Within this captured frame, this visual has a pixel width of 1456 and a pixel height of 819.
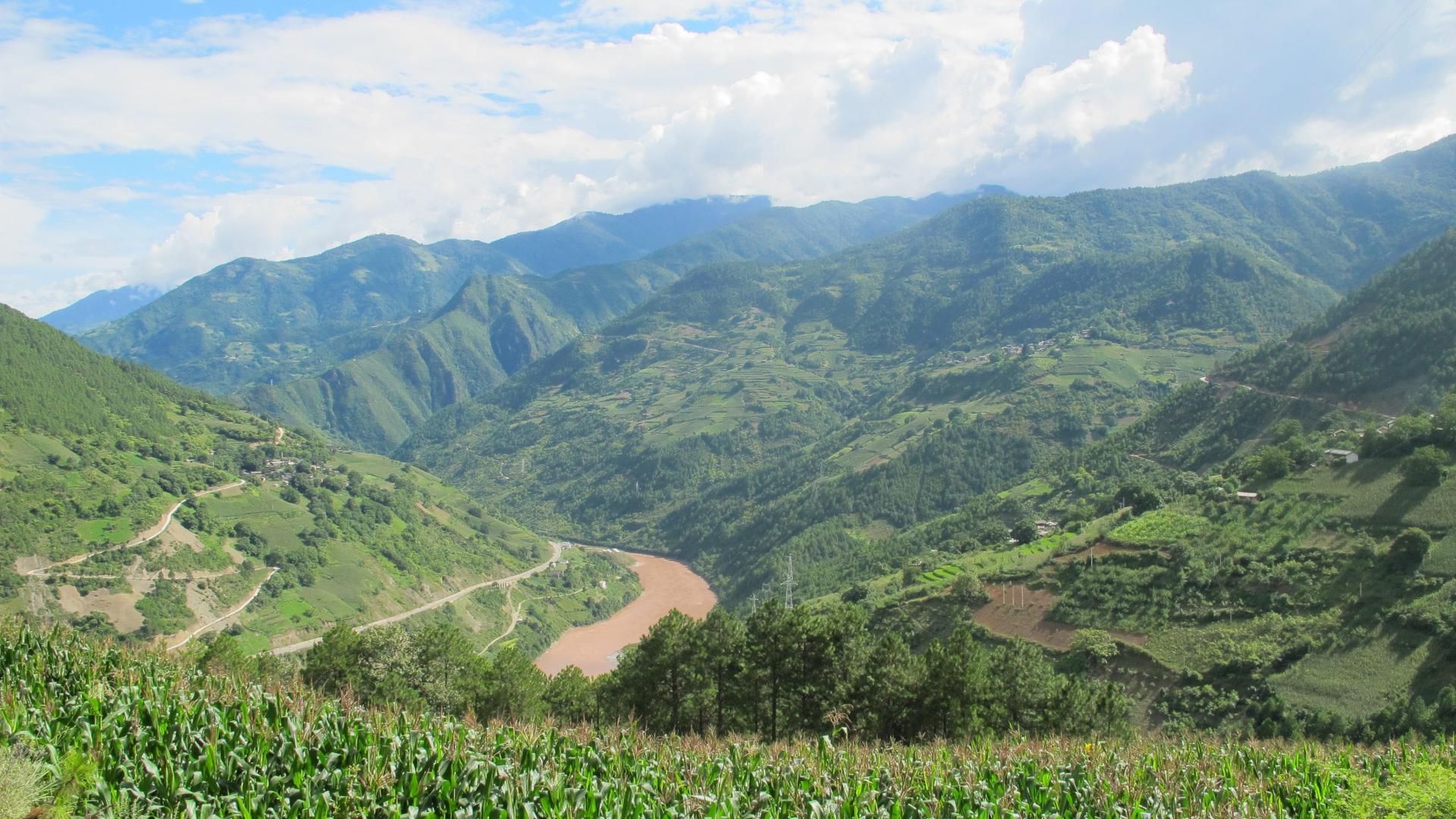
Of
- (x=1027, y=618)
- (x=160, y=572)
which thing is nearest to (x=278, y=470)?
(x=160, y=572)

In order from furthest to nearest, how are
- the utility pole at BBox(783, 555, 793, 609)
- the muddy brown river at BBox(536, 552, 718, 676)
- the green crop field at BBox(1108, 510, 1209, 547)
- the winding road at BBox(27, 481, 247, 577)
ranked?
1. the utility pole at BBox(783, 555, 793, 609)
2. the muddy brown river at BBox(536, 552, 718, 676)
3. the winding road at BBox(27, 481, 247, 577)
4. the green crop field at BBox(1108, 510, 1209, 547)

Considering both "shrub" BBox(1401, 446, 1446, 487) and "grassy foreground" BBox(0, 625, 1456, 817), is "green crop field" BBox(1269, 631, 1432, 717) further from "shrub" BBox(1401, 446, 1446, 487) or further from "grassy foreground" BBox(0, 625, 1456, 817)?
"grassy foreground" BBox(0, 625, 1456, 817)

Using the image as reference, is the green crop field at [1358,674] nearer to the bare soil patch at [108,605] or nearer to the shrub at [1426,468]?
the shrub at [1426,468]

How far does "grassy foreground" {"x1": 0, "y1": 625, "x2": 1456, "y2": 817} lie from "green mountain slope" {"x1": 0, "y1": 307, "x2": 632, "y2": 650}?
299ft

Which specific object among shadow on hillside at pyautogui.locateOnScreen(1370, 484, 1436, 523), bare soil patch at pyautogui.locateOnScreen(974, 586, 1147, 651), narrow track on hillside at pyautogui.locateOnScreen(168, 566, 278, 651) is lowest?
bare soil patch at pyautogui.locateOnScreen(974, 586, 1147, 651)

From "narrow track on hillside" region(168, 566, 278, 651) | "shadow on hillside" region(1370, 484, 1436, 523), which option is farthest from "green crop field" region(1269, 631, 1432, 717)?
"narrow track on hillside" region(168, 566, 278, 651)

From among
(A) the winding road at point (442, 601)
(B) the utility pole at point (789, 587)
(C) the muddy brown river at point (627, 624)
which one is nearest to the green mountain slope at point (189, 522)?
(A) the winding road at point (442, 601)

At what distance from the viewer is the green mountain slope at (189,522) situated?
10031cm

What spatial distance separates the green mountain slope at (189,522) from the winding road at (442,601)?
64.3 inches

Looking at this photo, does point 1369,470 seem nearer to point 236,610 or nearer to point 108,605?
point 236,610

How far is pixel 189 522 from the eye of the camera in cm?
12050

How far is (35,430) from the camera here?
131 m

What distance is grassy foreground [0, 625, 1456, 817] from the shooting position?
1530cm

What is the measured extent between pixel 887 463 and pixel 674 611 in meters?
149
